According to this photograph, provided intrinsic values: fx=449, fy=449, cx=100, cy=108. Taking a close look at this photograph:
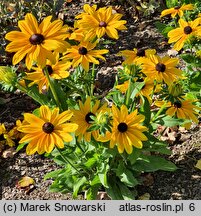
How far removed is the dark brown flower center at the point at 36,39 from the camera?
6.35ft

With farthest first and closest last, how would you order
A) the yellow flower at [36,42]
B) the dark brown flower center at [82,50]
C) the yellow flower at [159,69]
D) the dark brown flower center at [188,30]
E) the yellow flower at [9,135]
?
the yellow flower at [9,135] < the dark brown flower center at [188,30] < the dark brown flower center at [82,50] < the yellow flower at [159,69] < the yellow flower at [36,42]

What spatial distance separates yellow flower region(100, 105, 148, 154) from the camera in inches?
78.7

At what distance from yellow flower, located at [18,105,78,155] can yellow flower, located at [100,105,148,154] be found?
19cm

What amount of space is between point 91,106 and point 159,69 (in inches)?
15.1

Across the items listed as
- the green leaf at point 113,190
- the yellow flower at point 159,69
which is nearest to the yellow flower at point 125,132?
the yellow flower at point 159,69

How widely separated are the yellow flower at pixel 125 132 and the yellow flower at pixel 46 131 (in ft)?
0.62

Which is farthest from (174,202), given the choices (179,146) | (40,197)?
(40,197)

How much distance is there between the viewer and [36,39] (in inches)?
76.2

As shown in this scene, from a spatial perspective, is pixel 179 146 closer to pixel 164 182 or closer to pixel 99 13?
pixel 164 182

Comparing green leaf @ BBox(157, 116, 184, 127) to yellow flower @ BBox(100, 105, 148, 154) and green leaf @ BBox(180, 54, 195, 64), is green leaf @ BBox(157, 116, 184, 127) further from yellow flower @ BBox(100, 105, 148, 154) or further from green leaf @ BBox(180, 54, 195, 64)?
green leaf @ BBox(180, 54, 195, 64)


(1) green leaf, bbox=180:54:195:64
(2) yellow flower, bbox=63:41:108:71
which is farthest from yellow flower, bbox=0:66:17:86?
(1) green leaf, bbox=180:54:195:64

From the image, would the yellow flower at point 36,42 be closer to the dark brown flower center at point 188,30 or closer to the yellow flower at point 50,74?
the yellow flower at point 50,74

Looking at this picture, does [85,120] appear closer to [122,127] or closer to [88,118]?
[88,118]

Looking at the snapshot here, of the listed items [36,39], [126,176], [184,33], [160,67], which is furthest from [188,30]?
[36,39]
